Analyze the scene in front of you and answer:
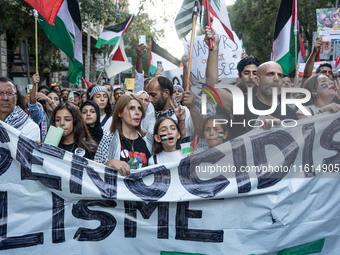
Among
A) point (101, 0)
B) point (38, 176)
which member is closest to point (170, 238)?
point (38, 176)

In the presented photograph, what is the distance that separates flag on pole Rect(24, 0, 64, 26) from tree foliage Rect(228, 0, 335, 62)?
1699cm

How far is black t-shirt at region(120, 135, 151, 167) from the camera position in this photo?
311cm

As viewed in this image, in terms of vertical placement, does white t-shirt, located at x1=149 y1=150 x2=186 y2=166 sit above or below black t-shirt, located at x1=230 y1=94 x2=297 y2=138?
below

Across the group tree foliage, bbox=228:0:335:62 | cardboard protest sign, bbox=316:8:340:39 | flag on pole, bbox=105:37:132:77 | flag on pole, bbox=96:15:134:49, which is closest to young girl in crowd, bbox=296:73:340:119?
flag on pole, bbox=105:37:132:77

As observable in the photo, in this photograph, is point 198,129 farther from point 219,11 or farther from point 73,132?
point 219,11

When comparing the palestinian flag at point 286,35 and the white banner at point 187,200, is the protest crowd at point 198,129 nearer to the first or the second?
the white banner at point 187,200

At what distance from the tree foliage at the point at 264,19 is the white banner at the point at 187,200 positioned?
697 inches

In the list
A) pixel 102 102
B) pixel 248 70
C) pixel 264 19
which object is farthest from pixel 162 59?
pixel 264 19

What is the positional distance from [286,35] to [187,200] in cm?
315

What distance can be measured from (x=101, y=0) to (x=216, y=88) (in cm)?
1009

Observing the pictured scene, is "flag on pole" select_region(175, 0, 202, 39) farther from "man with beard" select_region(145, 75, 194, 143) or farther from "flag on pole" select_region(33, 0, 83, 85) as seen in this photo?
"flag on pole" select_region(33, 0, 83, 85)

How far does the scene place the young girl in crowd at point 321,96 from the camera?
112 inches

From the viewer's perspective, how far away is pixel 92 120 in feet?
13.5

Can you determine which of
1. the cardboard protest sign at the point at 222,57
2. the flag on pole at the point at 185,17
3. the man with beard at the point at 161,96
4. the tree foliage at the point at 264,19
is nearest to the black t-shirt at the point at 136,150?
the man with beard at the point at 161,96
